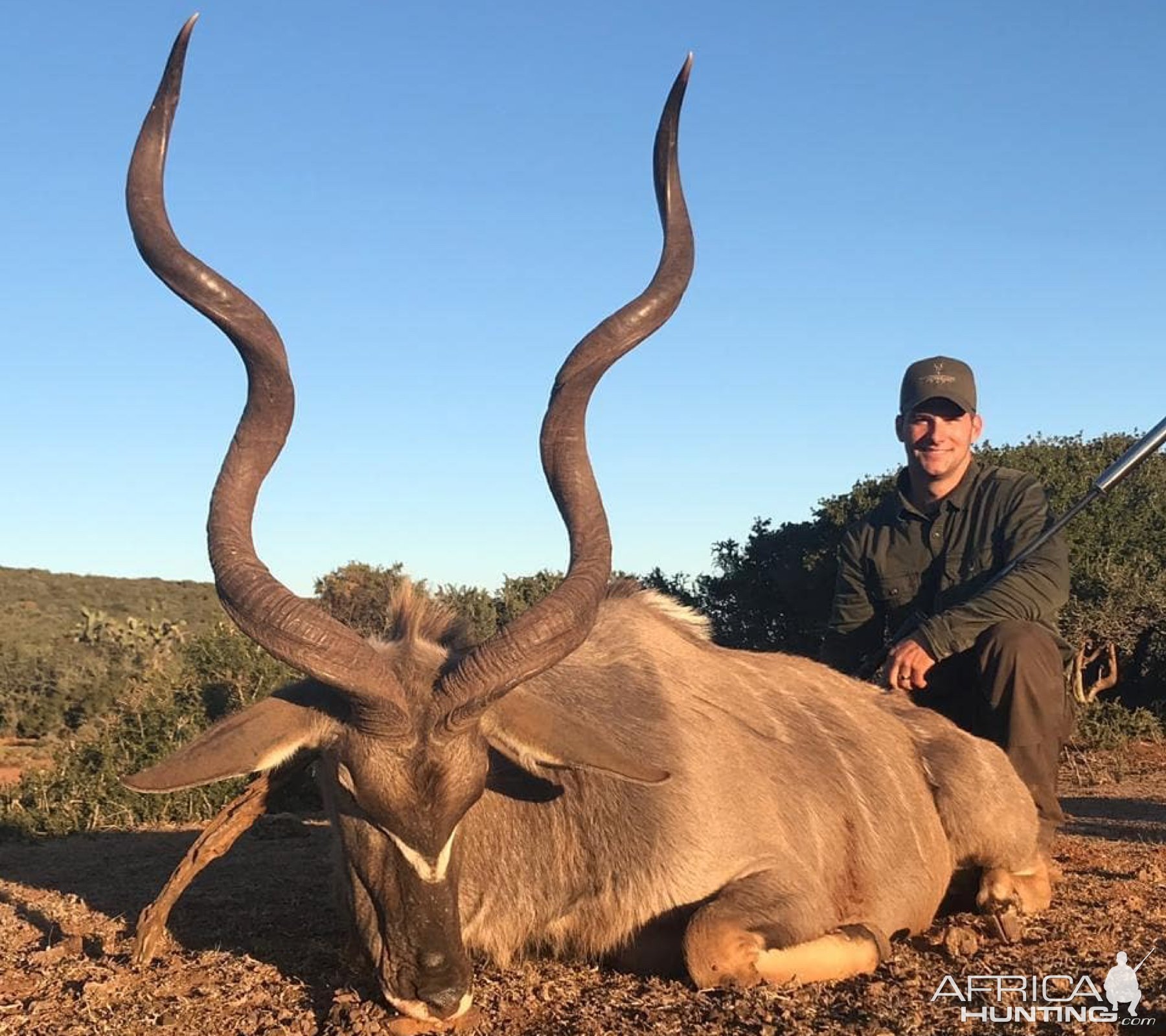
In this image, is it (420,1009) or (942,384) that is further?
(942,384)

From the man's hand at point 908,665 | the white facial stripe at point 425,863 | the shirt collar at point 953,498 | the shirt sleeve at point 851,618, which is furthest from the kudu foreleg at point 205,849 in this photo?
the shirt collar at point 953,498

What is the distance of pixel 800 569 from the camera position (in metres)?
16.6

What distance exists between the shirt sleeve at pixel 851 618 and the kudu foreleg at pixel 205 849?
3.70 m

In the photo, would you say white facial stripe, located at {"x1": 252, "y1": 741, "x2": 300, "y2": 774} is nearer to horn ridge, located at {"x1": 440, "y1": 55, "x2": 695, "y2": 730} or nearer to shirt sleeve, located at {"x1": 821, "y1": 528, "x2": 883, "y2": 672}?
horn ridge, located at {"x1": 440, "y1": 55, "x2": 695, "y2": 730}

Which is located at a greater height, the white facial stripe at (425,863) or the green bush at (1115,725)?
the green bush at (1115,725)

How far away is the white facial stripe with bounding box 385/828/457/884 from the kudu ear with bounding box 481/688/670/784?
0.43m

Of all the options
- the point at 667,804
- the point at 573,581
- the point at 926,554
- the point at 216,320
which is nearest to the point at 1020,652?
the point at 926,554

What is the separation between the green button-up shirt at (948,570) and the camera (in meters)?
6.52

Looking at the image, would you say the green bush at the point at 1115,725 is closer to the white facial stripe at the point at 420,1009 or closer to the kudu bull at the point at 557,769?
the kudu bull at the point at 557,769

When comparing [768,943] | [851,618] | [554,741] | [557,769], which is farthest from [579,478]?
[851,618]

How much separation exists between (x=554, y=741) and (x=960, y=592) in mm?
3395

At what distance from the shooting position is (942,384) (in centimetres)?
723

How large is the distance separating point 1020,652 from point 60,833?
615 cm

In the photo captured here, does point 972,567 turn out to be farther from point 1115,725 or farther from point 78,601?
point 78,601
